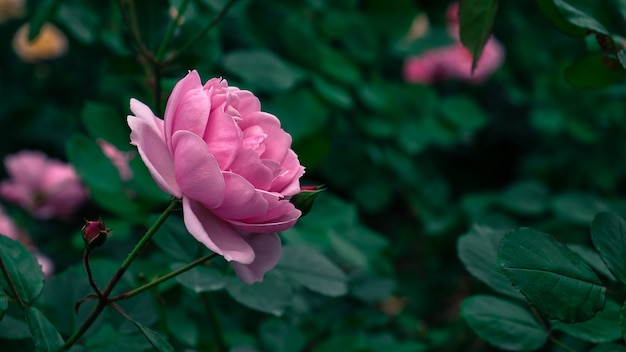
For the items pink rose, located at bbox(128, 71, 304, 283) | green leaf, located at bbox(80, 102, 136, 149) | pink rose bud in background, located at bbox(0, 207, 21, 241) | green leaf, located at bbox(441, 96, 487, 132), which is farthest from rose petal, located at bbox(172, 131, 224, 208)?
green leaf, located at bbox(441, 96, 487, 132)

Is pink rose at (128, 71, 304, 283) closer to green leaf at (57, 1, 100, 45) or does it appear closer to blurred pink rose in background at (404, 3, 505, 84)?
green leaf at (57, 1, 100, 45)

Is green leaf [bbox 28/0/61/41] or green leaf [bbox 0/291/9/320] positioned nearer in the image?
green leaf [bbox 0/291/9/320]

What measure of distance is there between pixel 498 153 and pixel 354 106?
771 millimetres

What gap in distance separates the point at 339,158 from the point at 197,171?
1015mm

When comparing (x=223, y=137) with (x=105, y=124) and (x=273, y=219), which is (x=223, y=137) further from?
(x=105, y=124)

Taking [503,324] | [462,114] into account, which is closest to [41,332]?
[503,324]

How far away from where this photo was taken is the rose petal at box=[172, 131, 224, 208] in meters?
0.51

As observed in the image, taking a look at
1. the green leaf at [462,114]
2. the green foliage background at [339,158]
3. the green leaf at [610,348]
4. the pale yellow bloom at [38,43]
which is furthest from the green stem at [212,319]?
the green leaf at [462,114]

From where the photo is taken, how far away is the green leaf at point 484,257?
2.31ft

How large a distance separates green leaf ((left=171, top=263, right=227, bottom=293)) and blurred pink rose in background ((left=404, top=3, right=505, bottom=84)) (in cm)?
134

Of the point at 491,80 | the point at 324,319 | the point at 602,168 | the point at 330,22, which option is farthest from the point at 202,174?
the point at 491,80

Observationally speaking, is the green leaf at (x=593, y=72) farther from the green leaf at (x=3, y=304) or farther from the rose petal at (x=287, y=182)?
the green leaf at (x=3, y=304)

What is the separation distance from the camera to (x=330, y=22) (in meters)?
1.36

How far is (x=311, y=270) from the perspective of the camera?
30.5 inches
